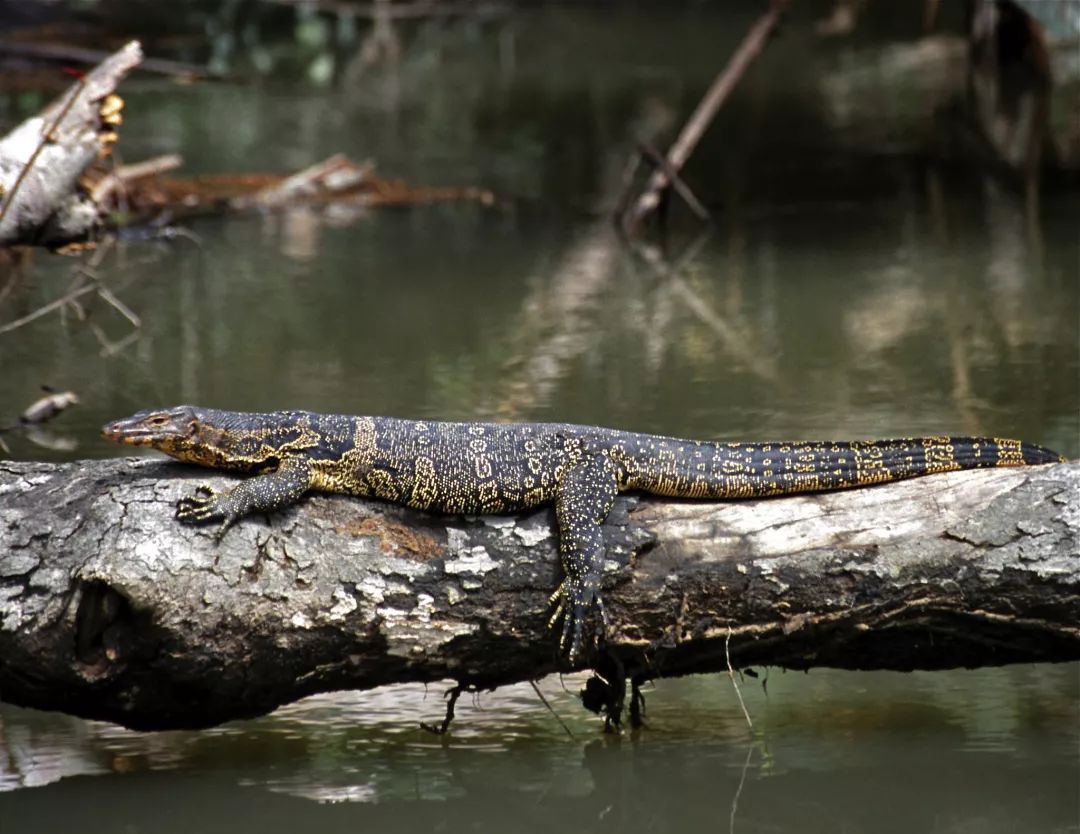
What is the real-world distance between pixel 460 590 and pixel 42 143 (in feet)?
9.83

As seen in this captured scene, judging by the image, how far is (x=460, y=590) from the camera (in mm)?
5484

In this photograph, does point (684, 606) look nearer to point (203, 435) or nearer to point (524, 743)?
point (524, 743)

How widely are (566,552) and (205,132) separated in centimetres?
1417

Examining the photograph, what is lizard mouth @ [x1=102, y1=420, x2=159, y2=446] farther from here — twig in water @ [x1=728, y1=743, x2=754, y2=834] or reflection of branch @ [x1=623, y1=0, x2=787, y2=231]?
reflection of branch @ [x1=623, y1=0, x2=787, y2=231]

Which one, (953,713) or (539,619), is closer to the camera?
(539,619)

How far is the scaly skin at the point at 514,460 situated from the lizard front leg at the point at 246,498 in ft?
0.05

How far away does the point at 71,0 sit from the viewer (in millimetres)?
24984

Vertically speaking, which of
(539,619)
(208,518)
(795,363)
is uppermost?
(795,363)

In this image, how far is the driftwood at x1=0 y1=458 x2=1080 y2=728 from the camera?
5309 mm

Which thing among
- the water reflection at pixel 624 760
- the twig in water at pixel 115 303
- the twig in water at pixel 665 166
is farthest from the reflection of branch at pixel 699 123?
the water reflection at pixel 624 760

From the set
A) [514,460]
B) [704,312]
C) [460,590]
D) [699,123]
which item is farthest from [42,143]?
[699,123]

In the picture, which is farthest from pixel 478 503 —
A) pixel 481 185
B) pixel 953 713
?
pixel 481 185

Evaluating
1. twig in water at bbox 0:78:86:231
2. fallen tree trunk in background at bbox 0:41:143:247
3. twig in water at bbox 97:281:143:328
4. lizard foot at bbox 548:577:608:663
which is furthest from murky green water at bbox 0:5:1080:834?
twig in water at bbox 0:78:86:231

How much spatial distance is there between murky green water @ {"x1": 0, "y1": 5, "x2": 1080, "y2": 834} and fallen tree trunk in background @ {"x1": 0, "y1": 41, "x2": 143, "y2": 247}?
60.7 inches
